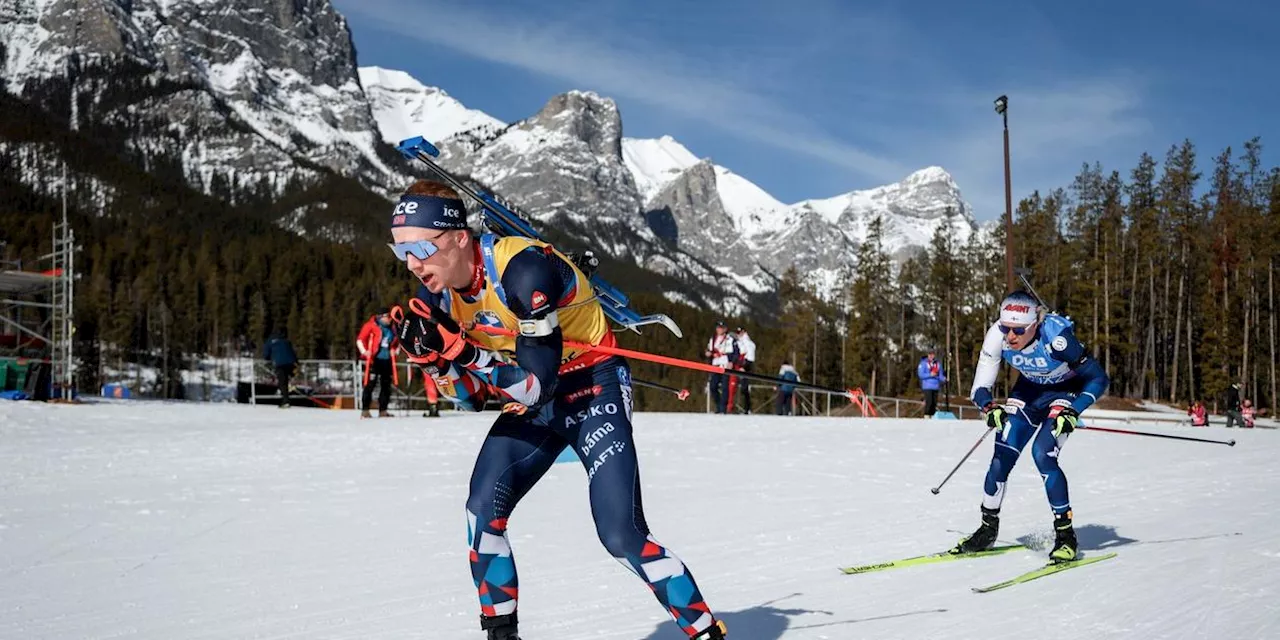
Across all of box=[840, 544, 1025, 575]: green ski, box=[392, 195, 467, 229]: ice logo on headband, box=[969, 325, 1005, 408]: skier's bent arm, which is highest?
box=[392, 195, 467, 229]: ice logo on headband

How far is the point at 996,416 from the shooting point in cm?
751

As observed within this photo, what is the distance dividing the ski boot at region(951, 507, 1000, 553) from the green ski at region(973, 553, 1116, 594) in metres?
0.57

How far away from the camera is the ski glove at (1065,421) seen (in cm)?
719

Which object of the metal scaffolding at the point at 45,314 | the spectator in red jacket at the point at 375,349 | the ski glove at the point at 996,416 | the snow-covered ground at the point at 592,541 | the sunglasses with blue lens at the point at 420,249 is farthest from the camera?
the metal scaffolding at the point at 45,314

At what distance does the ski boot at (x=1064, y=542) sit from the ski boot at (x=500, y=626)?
14.7 feet

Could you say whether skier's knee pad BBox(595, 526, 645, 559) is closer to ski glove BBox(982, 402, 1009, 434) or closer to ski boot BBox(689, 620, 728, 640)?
ski boot BBox(689, 620, 728, 640)

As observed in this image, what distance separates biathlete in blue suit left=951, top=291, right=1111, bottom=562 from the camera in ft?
23.8

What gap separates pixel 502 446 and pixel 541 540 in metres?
3.70

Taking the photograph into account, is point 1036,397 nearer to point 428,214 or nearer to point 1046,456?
point 1046,456

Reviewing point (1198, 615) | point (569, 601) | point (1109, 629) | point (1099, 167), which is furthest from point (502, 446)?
point (1099, 167)

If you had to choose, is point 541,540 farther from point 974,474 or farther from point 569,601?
point 974,474

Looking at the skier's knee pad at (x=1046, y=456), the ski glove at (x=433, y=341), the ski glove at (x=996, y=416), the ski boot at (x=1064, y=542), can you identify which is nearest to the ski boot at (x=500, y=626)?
the ski glove at (x=433, y=341)

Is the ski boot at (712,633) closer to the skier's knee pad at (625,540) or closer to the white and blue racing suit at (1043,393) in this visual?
the skier's knee pad at (625,540)

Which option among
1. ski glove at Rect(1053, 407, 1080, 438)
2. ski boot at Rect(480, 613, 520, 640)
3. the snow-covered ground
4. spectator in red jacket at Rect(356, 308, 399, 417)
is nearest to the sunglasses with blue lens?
ski boot at Rect(480, 613, 520, 640)
